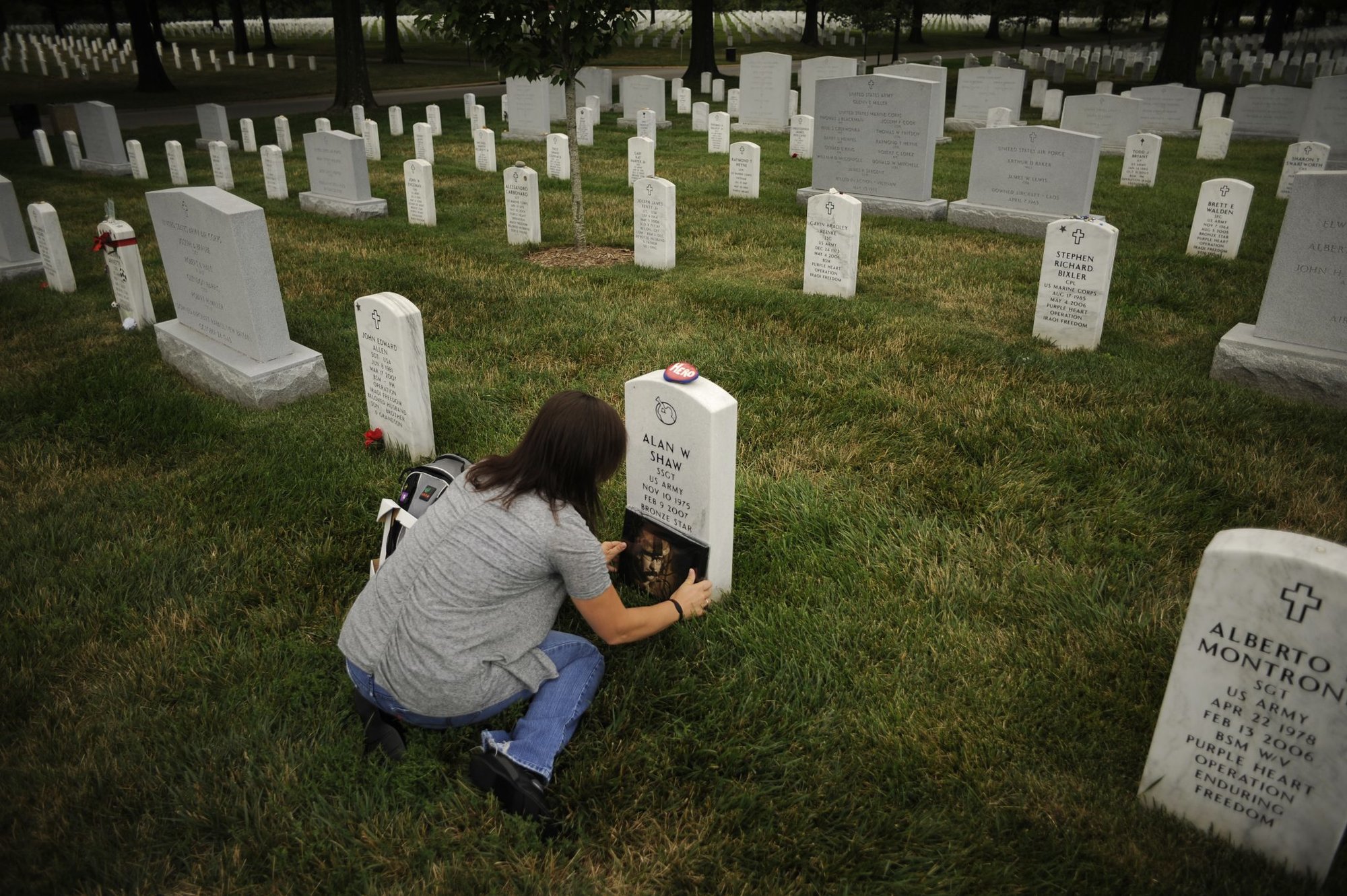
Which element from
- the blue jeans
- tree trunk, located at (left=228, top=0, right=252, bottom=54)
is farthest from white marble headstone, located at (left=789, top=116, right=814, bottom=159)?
tree trunk, located at (left=228, top=0, right=252, bottom=54)

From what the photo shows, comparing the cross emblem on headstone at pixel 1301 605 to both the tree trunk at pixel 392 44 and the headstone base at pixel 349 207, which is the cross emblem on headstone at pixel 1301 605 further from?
the tree trunk at pixel 392 44

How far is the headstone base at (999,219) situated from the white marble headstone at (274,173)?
964cm

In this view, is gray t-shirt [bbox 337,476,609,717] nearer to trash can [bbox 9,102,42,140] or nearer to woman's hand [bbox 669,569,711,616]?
woman's hand [bbox 669,569,711,616]

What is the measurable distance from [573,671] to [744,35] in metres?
54.6

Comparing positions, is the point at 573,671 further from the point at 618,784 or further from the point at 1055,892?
the point at 1055,892

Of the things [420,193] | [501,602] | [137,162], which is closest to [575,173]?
[420,193]

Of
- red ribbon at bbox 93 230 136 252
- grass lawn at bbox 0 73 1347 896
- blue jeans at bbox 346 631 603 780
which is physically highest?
red ribbon at bbox 93 230 136 252

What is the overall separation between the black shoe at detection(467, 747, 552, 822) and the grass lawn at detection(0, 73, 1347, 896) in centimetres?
6

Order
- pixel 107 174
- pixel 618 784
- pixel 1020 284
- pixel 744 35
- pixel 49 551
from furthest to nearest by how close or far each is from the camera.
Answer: pixel 744 35 < pixel 107 174 < pixel 1020 284 < pixel 49 551 < pixel 618 784

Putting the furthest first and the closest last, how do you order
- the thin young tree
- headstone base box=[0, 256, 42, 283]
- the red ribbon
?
headstone base box=[0, 256, 42, 283] < the thin young tree < the red ribbon

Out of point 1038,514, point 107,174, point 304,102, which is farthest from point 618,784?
point 304,102

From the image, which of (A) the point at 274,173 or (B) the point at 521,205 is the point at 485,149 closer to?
(A) the point at 274,173

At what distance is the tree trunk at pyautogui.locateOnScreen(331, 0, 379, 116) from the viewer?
71.1 feet

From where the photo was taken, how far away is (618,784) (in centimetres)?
→ 280
